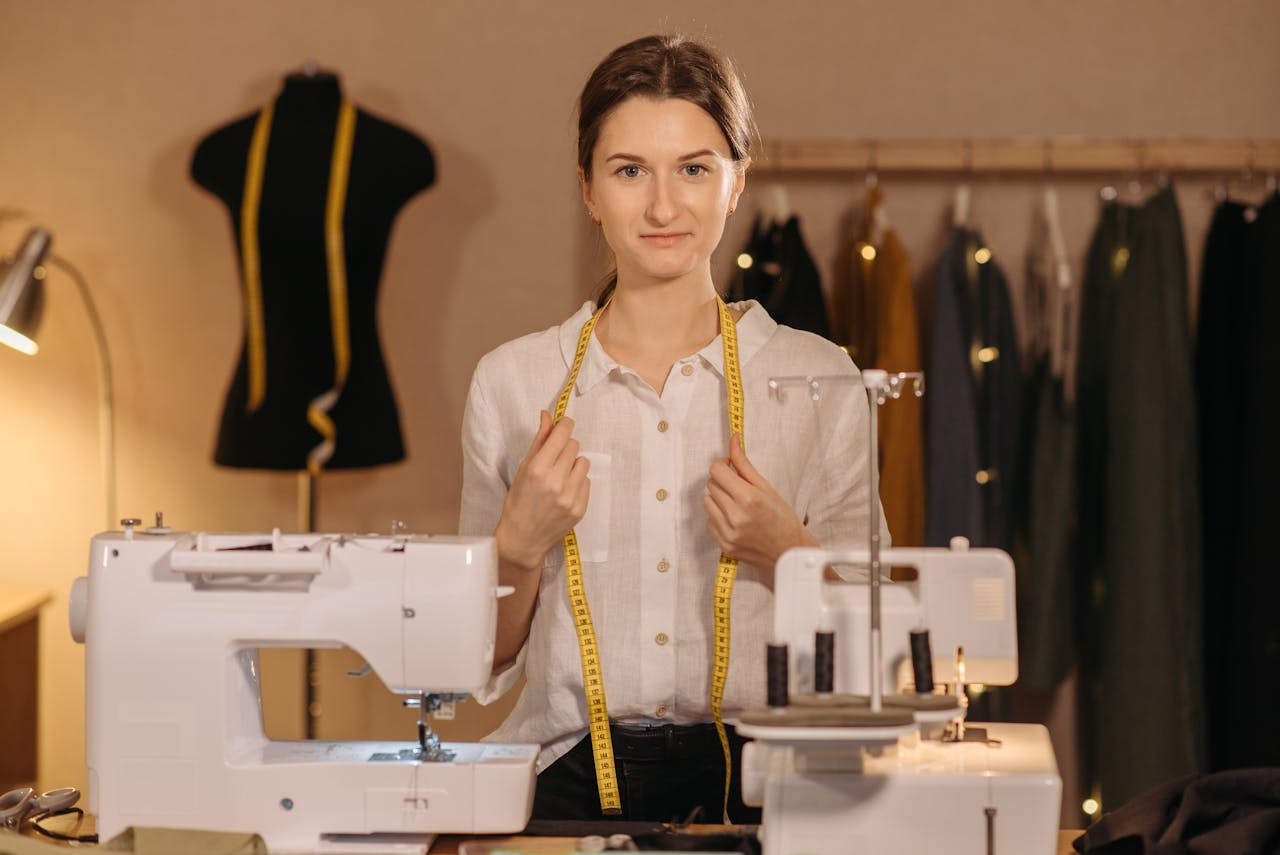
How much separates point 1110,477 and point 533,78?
5.79 ft

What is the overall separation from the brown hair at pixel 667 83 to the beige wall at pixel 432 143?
1625 mm

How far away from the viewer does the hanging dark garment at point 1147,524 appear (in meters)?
3.44

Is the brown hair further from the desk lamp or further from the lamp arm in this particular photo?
the lamp arm

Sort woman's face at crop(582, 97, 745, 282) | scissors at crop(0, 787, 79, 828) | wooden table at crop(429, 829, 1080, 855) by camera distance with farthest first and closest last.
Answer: woman's face at crop(582, 97, 745, 282), scissors at crop(0, 787, 79, 828), wooden table at crop(429, 829, 1080, 855)

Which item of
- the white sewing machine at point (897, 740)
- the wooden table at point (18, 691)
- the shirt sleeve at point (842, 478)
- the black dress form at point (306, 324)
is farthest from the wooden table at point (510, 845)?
the wooden table at point (18, 691)

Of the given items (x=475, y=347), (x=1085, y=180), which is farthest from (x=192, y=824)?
(x=1085, y=180)

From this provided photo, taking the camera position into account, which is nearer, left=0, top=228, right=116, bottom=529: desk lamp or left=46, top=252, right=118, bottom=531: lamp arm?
left=0, top=228, right=116, bottom=529: desk lamp

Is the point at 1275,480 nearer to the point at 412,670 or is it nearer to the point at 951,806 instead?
the point at 951,806

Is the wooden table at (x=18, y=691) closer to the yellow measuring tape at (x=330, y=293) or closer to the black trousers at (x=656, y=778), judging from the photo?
the yellow measuring tape at (x=330, y=293)

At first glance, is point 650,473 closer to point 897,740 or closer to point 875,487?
point 875,487

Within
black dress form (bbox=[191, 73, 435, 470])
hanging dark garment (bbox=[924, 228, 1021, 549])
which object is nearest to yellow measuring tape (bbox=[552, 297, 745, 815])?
black dress form (bbox=[191, 73, 435, 470])

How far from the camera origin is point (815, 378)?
181cm

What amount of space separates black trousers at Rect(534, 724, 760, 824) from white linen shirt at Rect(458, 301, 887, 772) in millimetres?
27

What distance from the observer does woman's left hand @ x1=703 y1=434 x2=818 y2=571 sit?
1.97 metres
